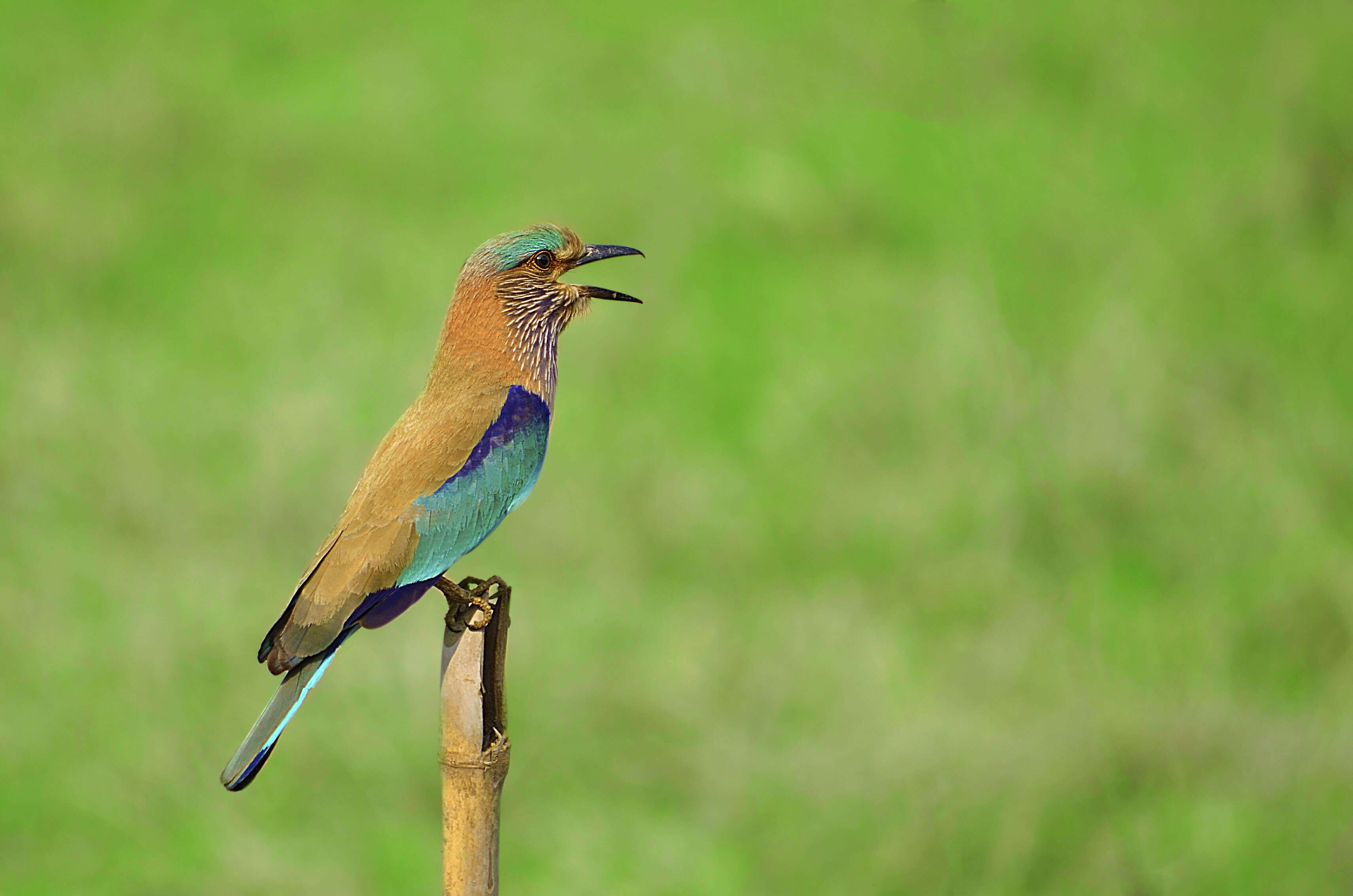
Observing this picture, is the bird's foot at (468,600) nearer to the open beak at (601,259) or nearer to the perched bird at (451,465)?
the perched bird at (451,465)

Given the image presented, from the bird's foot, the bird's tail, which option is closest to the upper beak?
the bird's foot

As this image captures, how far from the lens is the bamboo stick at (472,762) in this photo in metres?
2.83

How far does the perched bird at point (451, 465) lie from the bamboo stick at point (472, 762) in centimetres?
33

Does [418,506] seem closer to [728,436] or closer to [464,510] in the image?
[464,510]

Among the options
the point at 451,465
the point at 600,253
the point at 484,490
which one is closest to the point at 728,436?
the point at 600,253

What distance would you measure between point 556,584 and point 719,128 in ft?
12.8

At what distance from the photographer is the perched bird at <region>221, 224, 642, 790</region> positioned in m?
2.96

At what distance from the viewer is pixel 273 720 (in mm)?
2824

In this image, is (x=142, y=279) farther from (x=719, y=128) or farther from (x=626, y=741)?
(x=626, y=741)

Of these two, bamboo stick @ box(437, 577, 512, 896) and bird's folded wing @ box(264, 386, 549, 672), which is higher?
bird's folded wing @ box(264, 386, 549, 672)

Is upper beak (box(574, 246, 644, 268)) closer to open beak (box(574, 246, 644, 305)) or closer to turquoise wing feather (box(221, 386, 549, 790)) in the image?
open beak (box(574, 246, 644, 305))

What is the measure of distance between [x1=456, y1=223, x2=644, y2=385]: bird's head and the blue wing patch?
19 cm

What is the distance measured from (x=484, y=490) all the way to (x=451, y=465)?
17 cm

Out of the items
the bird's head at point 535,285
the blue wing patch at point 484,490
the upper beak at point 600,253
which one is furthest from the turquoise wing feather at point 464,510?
the upper beak at point 600,253
